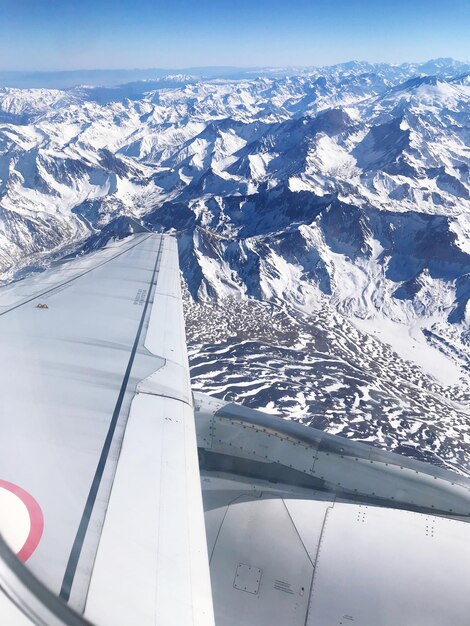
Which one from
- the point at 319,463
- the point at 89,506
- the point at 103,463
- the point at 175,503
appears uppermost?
the point at 89,506

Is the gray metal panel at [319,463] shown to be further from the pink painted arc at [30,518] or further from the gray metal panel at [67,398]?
the pink painted arc at [30,518]

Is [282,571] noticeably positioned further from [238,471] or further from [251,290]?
[251,290]

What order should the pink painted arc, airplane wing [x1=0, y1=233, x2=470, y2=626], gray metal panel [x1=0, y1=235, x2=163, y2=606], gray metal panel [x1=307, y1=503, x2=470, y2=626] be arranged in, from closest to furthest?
the pink painted arc, airplane wing [x1=0, y1=233, x2=470, y2=626], gray metal panel [x1=0, y1=235, x2=163, y2=606], gray metal panel [x1=307, y1=503, x2=470, y2=626]

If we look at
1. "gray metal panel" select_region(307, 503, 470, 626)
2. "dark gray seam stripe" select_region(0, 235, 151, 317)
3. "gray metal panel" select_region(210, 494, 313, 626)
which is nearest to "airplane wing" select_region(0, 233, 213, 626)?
"dark gray seam stripe" select_region(0, 235, 151, 317)

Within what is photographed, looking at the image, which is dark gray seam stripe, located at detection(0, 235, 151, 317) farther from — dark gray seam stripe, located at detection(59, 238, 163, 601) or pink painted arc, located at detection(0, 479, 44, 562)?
pink painted arc, located at detection(0, 479, 44, 562)

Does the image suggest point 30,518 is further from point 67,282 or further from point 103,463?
point 67,282

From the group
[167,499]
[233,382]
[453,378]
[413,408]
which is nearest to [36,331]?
[167,499]

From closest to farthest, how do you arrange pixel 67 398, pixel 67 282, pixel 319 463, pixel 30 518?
pixel 30 518, pixel 67 398, pixel 319 463, pixel 67 282

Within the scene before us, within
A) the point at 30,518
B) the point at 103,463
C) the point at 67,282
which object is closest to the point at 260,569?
the point at 103,463
